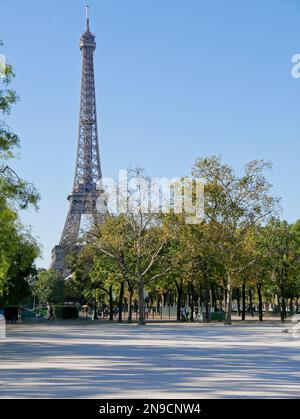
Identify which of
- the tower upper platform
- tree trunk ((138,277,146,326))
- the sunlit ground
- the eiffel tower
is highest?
the tower upper platform

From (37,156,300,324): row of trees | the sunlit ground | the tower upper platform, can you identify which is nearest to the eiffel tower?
the tower upper platform

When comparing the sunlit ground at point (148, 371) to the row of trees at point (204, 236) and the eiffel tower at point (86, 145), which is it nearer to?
the row of trees at point (204, 236)

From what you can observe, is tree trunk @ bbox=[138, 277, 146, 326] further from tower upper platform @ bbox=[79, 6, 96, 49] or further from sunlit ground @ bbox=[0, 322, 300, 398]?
tower upper platform @ bbox=[79, 6, 96, 49]

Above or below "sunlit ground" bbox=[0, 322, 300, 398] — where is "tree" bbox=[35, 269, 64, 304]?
above

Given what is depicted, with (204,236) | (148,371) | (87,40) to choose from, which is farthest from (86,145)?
(148,371)

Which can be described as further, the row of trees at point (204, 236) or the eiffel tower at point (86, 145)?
the eiffel tower at point (86, 145)

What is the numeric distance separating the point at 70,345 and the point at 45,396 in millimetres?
15218

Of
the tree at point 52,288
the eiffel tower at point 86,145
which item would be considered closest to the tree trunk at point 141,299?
the tree at point 52,288

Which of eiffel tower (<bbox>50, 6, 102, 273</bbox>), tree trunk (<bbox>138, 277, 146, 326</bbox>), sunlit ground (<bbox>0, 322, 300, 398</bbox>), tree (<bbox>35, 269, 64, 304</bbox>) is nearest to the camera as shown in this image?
sunlit ground (<bbox>0, 322, 300, 398</bbox>)

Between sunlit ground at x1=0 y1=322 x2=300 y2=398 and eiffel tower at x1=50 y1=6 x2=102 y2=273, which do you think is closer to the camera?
sunlit ground at x1=0 y1=322 x2=300 y2=398

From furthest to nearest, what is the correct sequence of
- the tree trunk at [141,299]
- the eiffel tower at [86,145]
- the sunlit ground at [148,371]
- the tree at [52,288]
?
the eiffel tower at [86,145] → the tree at [52,288] → the tree trunk at [141,299] → the sunlit ground at [148,371]

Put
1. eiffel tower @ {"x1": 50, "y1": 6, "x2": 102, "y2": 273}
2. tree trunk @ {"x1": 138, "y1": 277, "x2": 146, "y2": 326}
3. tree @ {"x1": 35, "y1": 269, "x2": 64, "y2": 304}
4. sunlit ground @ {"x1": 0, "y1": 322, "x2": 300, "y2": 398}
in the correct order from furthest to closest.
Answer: eiffel tower @ {"x1": 50, "y1": 6, "x2": 102, "y2": 273}
tree @ {"x1": 35, "y1": 269, "x2": 64, "y2": 304}
tree trunk @ {"x1": 138, "y1": 277, "x2": 146, "y2": 326}
sunlit ground @ {"x1": 0, "y1": 322, "x2": 300, "y2": 398}
